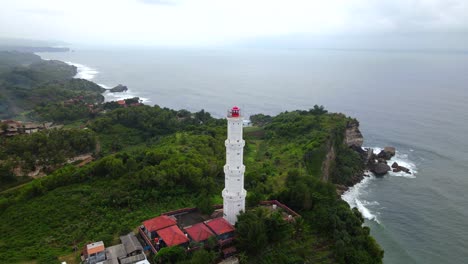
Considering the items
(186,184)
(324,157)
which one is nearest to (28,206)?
(186,184)

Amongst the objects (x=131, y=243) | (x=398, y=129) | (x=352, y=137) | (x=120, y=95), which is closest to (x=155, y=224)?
(x=131, y=243)

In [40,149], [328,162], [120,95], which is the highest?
[40,149]

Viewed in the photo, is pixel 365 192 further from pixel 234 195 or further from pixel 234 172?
pixel 234 172

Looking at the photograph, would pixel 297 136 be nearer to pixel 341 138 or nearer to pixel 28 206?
pixel 341 138

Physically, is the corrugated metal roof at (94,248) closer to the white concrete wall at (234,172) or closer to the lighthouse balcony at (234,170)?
the white concrete wall at (234,172)

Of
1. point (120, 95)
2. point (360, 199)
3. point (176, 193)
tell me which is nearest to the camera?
point (176, 193)
